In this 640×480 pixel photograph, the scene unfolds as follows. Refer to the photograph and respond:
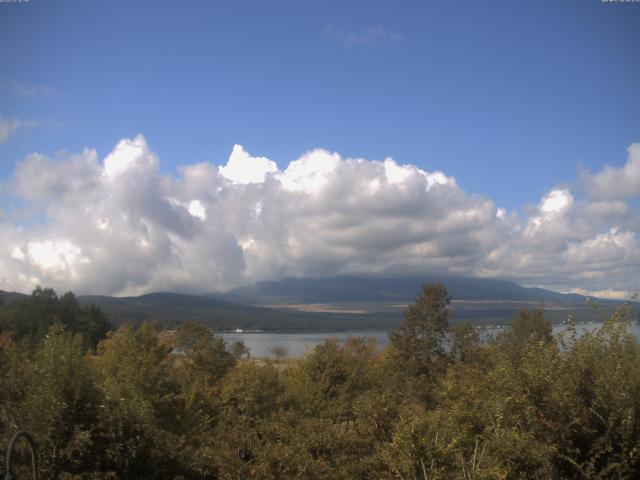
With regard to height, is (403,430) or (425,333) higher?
(403,430)

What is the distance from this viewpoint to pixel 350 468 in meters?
12.1

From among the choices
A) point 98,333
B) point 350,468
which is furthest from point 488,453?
point 98,333

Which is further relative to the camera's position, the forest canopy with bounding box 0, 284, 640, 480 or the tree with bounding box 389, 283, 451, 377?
the tree with bounding box 389, 283, 451, 377

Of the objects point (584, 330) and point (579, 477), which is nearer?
point (579, 477)

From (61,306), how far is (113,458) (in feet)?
326

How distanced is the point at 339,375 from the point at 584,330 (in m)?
16.6

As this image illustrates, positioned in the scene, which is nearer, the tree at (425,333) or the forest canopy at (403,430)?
the forest canopy at (403,430)

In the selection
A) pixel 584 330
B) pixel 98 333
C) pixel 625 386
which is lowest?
pixel 98 333

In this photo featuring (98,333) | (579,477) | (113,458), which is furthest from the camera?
(98,333)

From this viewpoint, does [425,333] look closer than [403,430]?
No

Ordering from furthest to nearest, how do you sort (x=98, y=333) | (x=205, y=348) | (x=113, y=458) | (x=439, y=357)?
(x=98, y=333)
(x=205, y=348)
(x=439, y=357)
(x=113, y=458)

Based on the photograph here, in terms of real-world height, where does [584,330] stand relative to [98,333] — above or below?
above

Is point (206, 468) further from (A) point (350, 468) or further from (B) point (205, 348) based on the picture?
(B) point (205, 348)

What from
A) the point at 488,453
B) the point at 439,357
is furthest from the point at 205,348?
the point at 488,453
